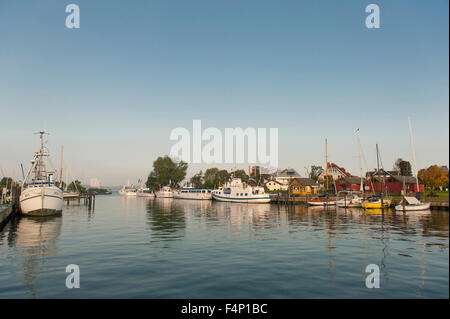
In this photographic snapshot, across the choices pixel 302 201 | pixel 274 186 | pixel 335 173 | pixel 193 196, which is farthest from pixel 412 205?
pixel 335 173

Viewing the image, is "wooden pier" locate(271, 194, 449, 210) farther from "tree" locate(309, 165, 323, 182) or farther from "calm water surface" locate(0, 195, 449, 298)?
"tree" locate(309, 165, 323, 182)

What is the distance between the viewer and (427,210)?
47469mm

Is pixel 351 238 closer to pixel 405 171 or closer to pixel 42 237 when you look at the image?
pixel 42 237

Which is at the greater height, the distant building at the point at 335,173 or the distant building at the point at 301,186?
Result: the distant building at the point at 335,173

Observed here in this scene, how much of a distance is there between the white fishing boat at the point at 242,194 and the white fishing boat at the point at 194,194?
11434 millimetres

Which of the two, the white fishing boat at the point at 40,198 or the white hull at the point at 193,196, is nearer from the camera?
the white fishing boat at the point at 40,198

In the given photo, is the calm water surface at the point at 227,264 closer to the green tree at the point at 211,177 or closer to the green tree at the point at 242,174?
the green tree at the point at 211,177

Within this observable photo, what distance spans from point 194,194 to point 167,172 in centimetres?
4500

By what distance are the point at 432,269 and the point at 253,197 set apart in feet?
221

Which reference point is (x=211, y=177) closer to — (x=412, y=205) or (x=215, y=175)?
(x=215, y=175)

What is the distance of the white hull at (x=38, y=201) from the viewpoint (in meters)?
41.7

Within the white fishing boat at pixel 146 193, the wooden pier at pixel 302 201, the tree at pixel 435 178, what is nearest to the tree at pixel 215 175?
the white fishing boat at pixel 146 193

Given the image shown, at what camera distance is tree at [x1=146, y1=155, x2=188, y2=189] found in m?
151
